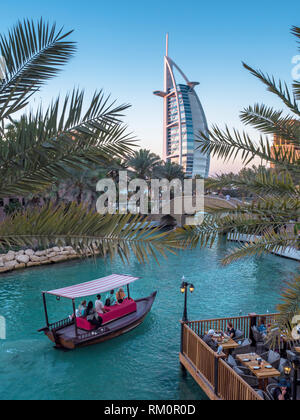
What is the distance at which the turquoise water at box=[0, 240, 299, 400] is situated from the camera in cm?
1064

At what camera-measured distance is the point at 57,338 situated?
508 inches

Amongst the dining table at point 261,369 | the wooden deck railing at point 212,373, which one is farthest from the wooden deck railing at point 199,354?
the dining table at point 261,369

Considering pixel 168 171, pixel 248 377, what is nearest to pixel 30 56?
pixel 248 377

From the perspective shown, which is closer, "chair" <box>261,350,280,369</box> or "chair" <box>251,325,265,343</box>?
"chair" <box>261,350,280,369</box>

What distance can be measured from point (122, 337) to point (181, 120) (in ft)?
435

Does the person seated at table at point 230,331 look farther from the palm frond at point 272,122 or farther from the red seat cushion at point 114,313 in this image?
the palm frond at point 272,122

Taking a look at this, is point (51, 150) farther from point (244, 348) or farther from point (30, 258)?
point (30, 258)

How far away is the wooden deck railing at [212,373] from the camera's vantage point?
7.94 metres

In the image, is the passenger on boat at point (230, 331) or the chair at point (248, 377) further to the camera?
the passenger on boat at point (230, 331)

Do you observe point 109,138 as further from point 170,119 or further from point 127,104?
point 170,119

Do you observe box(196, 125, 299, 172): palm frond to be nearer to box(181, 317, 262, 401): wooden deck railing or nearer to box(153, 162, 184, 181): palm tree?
box(181, 317, 262, 401): wooden deck railing

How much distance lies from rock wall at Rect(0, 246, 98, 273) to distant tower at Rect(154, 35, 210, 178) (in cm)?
11295

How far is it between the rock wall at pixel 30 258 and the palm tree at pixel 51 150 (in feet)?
80.6

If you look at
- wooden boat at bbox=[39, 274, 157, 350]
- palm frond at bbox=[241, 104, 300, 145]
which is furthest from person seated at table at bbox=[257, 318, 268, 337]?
palm frond at bbox=[241, 104, 300, 145]
